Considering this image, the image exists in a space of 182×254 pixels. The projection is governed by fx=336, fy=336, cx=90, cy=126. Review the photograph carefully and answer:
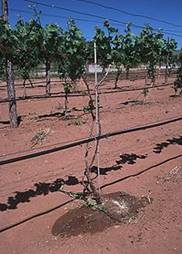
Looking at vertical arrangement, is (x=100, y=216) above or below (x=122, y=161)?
below

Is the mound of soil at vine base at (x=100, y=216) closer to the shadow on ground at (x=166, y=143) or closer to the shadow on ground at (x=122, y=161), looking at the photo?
the shadow on ground at (x=122, y=161)

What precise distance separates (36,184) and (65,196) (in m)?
0.69

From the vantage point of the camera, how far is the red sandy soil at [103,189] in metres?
3.79

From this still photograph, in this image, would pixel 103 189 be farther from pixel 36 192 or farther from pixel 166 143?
pixel 166 143

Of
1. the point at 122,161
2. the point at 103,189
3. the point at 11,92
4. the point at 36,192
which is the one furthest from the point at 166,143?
the point at 11,92

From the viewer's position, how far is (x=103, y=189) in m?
5.20

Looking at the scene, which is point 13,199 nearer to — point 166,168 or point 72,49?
point 72,49

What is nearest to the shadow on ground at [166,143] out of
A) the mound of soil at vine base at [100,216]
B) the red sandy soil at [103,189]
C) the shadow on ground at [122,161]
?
the red sandy soil at [103,189]

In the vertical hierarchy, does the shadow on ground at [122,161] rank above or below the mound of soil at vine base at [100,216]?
above

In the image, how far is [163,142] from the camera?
772 centimetres

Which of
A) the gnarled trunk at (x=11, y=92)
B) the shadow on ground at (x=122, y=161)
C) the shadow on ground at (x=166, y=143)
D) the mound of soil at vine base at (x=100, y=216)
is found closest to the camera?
the mound of soil at vine base at (x=100, y=216)

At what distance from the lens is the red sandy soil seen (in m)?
3.79

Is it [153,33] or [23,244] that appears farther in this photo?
[153,33]

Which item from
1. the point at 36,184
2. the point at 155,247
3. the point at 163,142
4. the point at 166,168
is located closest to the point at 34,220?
the point at 36,184
